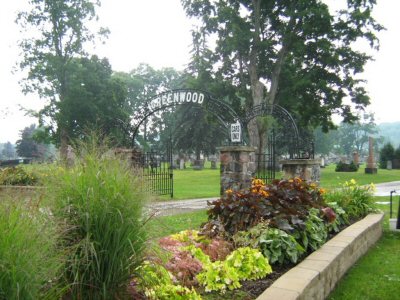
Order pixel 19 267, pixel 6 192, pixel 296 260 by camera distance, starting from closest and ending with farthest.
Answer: pixel 19 267 < pixel 6 192 < pixel 296 260

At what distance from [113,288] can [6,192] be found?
88 cm

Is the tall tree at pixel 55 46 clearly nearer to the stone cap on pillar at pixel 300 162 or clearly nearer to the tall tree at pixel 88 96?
the tall tree at pixel 88 96

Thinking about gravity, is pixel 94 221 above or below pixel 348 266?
above

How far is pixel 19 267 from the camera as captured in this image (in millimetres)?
1744

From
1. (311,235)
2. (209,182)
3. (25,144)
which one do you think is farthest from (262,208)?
(25,144)

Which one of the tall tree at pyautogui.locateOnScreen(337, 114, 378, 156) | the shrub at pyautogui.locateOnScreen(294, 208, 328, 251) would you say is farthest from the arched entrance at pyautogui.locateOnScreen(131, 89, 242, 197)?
the tall tree at pyautogui.locateOnScreen(337, 114, 378, 156)

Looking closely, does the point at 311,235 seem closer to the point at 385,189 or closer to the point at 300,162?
the point at 300,162

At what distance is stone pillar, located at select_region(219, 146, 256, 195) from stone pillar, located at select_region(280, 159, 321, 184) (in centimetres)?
101

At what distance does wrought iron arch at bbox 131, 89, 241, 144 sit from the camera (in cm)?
1204

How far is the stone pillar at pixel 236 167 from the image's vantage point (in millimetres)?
10078

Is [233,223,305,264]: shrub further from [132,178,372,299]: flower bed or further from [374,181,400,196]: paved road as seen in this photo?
[374,181,400,196]: paved road

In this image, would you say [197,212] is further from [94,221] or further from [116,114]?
[116,114]

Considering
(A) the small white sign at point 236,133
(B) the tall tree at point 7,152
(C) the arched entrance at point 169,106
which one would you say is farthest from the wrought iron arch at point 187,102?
(B) the tall tree at point 7,152

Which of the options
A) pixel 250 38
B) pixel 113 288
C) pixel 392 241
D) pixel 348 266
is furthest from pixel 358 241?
pixel 250 38
